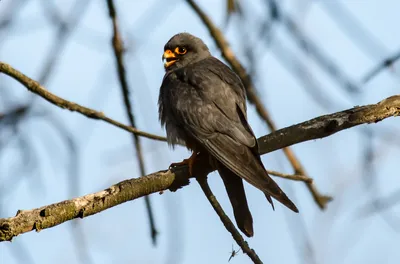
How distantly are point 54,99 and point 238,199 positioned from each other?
1.23 m

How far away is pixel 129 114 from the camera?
12.8 feet

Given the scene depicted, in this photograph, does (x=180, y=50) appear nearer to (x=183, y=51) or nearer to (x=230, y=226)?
(x=183, y=51)

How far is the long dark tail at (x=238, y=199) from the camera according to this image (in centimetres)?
384

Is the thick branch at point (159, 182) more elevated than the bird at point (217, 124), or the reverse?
the bird at point (217, 124)

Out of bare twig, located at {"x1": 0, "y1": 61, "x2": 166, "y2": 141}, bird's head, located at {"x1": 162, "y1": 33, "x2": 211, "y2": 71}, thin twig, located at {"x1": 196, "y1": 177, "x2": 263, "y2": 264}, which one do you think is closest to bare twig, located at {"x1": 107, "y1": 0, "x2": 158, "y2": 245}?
bare twig, located at {"x1": 0, "y1": 61, "x2": 166, "y2": 141}

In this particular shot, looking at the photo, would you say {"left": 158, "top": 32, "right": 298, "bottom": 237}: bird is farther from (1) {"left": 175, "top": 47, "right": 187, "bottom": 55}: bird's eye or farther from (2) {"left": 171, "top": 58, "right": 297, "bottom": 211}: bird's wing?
(1) {"left": 175, "top": 47, "right": 187, "bottom": 55}: bird's eye

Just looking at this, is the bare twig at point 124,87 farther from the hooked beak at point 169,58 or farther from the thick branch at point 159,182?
the hooked beak at point 169,58

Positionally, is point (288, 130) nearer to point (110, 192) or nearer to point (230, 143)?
point (230, 143)

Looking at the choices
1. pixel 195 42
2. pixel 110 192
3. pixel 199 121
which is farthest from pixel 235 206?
pixel 195 42

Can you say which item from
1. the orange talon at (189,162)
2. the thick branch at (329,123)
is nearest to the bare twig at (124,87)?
the orange talon at (189,162)

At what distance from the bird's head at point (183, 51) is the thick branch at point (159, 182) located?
5.02 feet

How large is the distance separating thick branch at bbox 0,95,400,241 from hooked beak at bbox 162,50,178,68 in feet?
5.05

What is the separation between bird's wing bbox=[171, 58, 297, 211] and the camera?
3.75 meters

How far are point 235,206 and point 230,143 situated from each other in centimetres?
38
